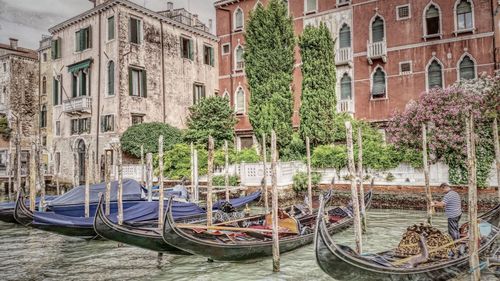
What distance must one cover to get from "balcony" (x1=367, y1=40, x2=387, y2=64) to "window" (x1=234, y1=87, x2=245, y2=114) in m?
6.67

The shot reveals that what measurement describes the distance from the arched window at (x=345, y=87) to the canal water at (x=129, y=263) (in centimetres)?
849

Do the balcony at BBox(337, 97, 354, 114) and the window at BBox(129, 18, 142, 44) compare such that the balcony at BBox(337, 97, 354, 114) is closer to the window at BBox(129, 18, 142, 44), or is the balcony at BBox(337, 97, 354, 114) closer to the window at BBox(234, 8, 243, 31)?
the window at BBox(234, 8, 243, 31)

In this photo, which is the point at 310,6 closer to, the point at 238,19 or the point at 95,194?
the point at 238,19

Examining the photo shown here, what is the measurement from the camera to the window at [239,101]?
20.9m

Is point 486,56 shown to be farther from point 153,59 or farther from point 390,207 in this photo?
point 153,59

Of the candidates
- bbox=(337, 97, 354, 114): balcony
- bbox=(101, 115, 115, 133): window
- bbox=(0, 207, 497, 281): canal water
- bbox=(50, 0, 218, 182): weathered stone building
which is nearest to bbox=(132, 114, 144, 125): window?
bbox=(50, 0, 218, 182): weathered stone building

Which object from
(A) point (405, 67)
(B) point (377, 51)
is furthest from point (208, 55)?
(A) point (405, 67)

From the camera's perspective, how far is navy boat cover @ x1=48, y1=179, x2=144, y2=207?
38.6ft

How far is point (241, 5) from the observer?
20922 mm

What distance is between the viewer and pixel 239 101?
21125 mm

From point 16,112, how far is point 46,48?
5093mm

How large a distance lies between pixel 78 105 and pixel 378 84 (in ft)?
47.8

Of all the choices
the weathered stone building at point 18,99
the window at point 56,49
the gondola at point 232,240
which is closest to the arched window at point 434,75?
the gondola at point 232,240

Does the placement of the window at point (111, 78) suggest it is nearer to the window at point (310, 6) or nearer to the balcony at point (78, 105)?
the balcony at point (78, 105)
